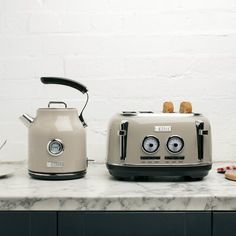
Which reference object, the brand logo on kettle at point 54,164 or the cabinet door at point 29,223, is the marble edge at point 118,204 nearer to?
the cabinet door at point 29,223

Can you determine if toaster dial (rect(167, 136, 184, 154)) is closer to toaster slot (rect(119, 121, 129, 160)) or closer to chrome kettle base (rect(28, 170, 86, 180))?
toaster slot (rect(119, 121, 129, 160))

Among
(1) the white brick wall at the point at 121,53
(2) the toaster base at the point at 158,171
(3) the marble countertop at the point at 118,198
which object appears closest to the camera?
(3) the marble countertop at the point at 118,198

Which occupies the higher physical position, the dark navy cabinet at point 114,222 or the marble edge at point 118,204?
the marble edge at point 118,204

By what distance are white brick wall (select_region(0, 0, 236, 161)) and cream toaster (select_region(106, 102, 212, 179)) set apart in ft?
1.42

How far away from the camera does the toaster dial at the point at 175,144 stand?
1.39 meters

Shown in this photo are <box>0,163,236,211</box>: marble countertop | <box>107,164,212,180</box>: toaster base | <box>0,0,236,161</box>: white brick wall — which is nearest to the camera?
<box>0,163,236,211</box>: marble countertop

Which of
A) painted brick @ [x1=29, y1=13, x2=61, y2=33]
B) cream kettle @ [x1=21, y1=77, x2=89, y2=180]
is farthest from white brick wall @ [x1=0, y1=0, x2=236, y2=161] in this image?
cream kettle @ [x1=21, y1=77, x2=89, y2=180]

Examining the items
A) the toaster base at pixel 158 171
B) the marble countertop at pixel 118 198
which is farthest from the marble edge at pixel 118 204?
the toaster base at pixel 158 171

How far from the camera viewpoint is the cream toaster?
4.57 feet

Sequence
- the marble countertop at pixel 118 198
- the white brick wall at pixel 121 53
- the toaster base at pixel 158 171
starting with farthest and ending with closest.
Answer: the white brick wall at pixel 121 53
the toaster base at pixel 158 171
the marble countertop at pixel 118 198

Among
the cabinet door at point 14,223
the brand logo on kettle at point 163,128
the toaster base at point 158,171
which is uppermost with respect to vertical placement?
the brand logo on kettle at point 163,128

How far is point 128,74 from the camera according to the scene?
1831 millimetres

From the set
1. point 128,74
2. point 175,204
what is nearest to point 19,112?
point 128,74

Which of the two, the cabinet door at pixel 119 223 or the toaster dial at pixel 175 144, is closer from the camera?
the cabinet door at pixel 119 223
